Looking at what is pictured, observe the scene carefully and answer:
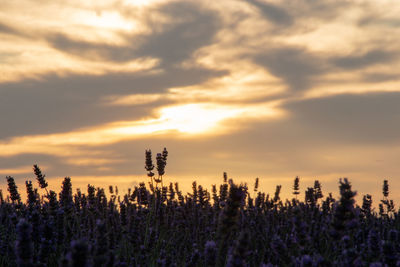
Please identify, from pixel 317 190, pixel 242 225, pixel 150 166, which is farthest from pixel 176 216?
pixel 317 190

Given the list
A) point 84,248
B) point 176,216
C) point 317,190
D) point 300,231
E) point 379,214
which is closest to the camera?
point 84,248

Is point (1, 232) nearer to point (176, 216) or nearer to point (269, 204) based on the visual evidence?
point (176, 216)

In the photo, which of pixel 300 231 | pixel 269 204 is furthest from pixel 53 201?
pixel 269 204

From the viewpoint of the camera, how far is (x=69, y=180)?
22.2 feet

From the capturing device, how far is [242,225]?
6.94 meters

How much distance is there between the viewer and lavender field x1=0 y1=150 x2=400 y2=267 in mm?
3461

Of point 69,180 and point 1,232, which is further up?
point 69,180

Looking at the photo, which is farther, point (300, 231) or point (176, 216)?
point (176, 216)

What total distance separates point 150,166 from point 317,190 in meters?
5.35

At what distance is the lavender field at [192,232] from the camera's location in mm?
3461

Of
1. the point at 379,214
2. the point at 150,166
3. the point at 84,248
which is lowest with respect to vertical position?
the point at 379,214

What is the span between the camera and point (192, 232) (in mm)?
8742

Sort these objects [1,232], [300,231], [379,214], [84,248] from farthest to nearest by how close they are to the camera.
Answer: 1. [379,214]
2. [1,232]
3. [300,231]
4. [84,248]

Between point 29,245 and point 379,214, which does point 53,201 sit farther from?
point 379,214
